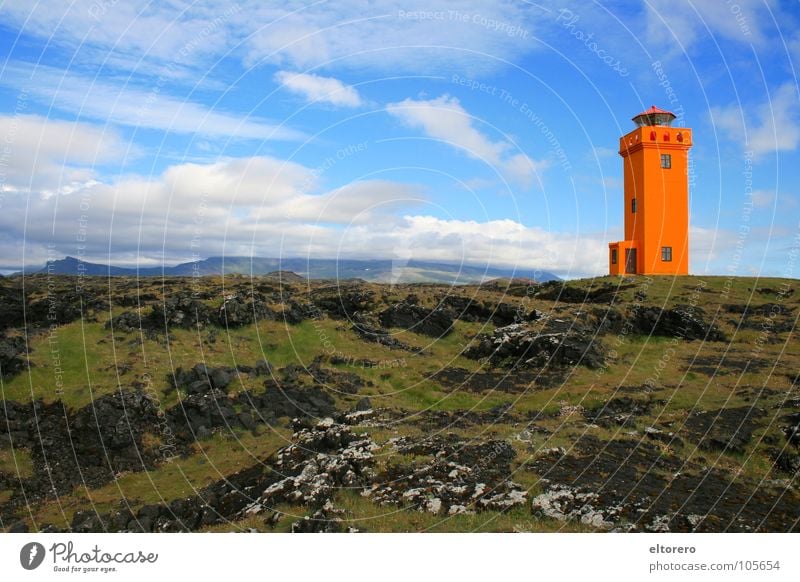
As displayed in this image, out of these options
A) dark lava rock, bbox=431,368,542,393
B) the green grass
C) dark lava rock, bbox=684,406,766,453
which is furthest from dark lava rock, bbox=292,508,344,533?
dark lava rock, bbox=431,368,542,393

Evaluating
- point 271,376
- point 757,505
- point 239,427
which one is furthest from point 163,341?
point 757,505

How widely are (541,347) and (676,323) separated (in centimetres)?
1336

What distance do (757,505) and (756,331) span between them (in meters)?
30.1

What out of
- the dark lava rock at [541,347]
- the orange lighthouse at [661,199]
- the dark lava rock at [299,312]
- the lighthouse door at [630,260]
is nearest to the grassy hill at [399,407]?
the dark lava rock at [541,347]

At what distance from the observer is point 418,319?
154 ft

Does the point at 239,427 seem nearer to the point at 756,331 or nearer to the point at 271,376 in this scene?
the point at 271,376

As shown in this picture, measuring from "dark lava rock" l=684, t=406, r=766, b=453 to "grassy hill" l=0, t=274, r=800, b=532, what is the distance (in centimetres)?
11

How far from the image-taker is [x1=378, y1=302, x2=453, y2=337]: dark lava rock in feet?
150

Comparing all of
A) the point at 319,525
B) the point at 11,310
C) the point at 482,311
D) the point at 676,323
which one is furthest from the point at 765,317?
the point at 11,310

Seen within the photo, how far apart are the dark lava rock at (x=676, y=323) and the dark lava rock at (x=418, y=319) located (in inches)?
585

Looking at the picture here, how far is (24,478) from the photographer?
23.8 metres
